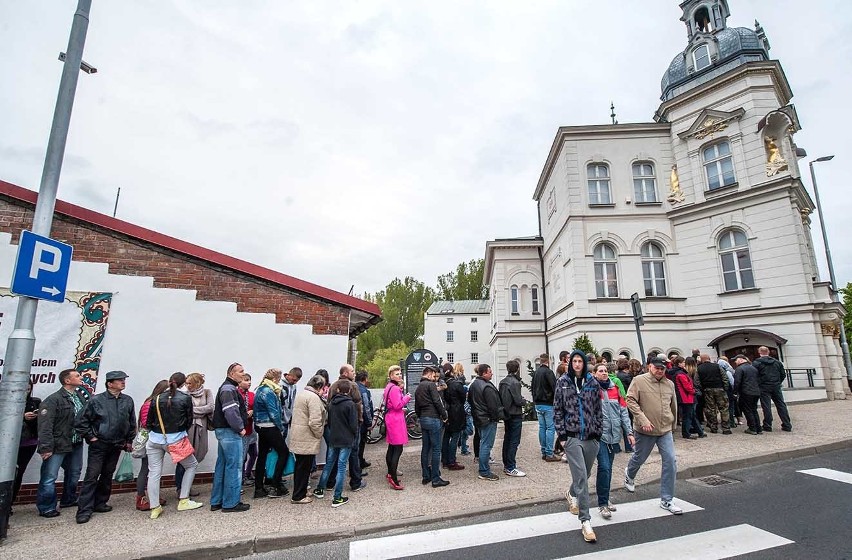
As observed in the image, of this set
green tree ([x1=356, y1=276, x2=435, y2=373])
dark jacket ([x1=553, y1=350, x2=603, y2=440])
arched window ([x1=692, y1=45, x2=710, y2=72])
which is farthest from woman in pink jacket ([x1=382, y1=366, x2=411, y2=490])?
green tree ([x1=356, y1=276, x2=435, y2=373])

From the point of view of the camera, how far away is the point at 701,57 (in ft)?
63.9

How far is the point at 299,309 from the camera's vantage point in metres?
7.84

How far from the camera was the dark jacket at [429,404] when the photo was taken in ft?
21.7

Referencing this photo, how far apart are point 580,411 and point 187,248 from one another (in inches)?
270

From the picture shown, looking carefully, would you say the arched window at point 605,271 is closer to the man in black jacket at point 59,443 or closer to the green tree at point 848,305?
the man in black jacket at point 59,443

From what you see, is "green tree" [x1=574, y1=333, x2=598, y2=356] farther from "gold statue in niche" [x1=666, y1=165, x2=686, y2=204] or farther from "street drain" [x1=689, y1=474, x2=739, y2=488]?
"street drain" [x1=689, y1=474, x2=739, y2=488]

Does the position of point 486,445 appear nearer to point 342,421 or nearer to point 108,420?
point 342,421

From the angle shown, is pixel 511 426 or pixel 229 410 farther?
pixel 511 426

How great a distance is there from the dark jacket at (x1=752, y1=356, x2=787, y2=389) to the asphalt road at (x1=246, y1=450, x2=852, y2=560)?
3.66m

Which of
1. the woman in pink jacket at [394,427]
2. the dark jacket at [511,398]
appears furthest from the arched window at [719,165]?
the woman in pink jacket at [394,427]

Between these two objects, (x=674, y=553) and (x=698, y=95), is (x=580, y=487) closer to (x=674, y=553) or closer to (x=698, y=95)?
(x=674, y=553)

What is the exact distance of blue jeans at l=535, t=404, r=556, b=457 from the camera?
797 centimetres

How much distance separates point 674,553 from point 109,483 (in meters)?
6.96

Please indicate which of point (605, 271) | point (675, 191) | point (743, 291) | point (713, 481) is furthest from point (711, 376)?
point (675, 191)
